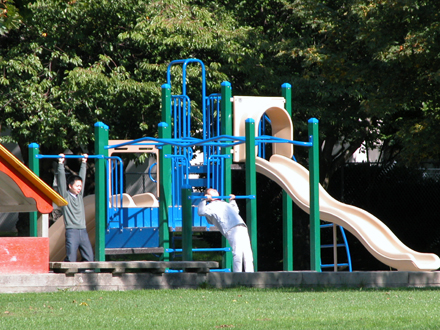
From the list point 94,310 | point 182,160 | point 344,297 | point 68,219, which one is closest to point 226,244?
point 182,160

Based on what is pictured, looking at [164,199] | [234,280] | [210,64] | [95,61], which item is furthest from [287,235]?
[95,61]

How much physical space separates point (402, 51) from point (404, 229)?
19.3ft

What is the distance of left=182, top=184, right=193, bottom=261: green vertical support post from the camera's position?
11094 mm

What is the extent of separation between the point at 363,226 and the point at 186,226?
3251 mm

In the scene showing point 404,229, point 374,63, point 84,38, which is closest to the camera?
point 374,63

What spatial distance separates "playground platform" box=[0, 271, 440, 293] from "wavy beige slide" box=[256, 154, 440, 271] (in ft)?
7.53

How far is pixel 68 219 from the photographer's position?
37.9 ft

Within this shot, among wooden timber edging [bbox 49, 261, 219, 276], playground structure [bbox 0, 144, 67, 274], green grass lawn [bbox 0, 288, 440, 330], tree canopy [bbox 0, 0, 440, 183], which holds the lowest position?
green grass lawn [bbox 0, 288, 440, 330]

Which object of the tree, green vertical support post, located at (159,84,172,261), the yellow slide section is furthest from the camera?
the tree

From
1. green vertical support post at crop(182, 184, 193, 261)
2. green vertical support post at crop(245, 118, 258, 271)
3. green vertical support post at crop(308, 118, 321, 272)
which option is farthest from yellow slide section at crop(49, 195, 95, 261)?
green vertical support post at crop(308, 118, 321, 272)

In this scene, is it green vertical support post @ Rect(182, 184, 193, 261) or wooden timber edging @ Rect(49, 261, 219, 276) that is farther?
green vertical support post @ Rect(182, 184, 193, 261)

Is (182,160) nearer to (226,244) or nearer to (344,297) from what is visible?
(226,244)

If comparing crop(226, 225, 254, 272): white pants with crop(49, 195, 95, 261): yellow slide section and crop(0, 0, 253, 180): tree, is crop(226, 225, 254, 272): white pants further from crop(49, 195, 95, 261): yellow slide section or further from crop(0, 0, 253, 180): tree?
crop(0, 0, 253, 180): tree

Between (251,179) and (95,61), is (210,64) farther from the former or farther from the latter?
(251,179)
